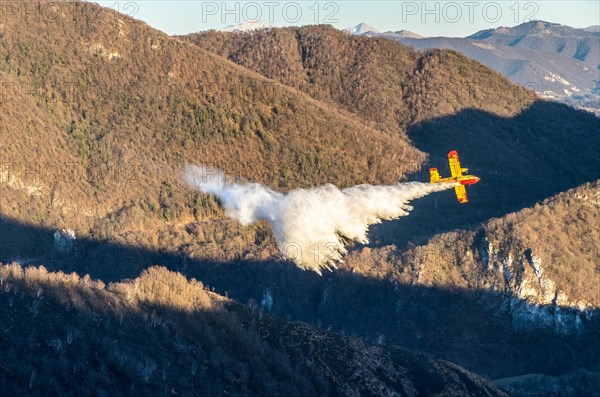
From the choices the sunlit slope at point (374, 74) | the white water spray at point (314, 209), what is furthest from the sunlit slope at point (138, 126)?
the sunlit slope at point (374, 74)

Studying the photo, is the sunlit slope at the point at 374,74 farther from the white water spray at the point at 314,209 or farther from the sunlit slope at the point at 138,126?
the white water spray at the point at 314,209

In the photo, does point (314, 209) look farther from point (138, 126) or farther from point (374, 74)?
point (374, 74)

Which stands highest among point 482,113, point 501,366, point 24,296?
point 482,113

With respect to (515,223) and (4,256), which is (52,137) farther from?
(515,223)

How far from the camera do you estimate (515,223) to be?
117500 mm

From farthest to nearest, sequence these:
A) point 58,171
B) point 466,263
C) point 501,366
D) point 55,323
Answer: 1. point 58,171
2. point 466,263
3. point 501,366
4. point 55,323

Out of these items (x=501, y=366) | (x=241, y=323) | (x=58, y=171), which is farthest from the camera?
(x=58, y=171)

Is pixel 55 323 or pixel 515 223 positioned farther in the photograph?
pixel 515 223

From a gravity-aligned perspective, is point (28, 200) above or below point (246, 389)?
above

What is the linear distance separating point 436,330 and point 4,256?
5434 cm

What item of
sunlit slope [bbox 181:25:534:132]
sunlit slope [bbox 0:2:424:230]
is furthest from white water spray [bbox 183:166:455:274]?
sunlit slope [bbox 181:25:534:132]

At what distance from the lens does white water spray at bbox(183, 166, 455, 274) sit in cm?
11800

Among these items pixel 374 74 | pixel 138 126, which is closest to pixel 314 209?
A: pixel 138 126

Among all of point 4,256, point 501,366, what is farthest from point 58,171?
point 501,366
